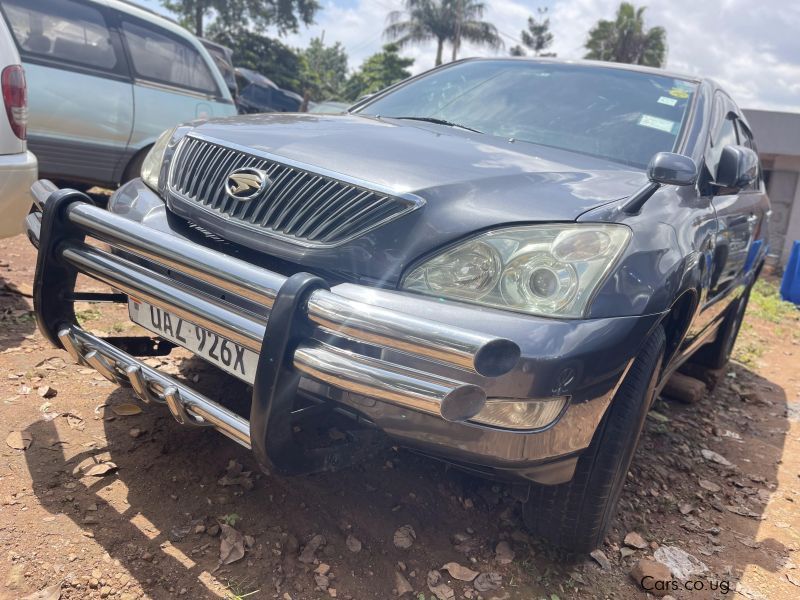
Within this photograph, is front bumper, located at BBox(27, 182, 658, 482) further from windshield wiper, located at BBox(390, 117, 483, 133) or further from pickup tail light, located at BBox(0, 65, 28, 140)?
pickup tail light, located at BBox(0, 65, 28, 140)

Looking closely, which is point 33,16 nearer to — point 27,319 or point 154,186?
point 27,319

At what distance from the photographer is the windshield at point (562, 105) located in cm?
270

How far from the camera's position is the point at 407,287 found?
1.79 m

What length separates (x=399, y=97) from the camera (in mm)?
3381

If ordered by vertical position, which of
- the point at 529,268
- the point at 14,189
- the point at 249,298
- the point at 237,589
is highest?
the point at 529,268

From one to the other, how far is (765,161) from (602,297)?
1414 centimetres

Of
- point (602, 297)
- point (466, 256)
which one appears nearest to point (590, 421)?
point (602, 297)

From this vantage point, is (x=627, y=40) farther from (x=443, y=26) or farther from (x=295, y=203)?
(x=295, y=203)

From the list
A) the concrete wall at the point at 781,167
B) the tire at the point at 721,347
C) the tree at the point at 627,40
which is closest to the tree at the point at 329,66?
the tree at the point at 627,40

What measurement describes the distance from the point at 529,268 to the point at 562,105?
149 cm

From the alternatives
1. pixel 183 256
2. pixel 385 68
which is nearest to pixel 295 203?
pixel 183 256

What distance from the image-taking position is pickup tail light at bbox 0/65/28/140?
3082mm

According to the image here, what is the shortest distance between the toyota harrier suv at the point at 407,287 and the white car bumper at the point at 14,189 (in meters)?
0.90

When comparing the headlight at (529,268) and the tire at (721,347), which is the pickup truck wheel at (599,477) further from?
the tire at (721,347)
